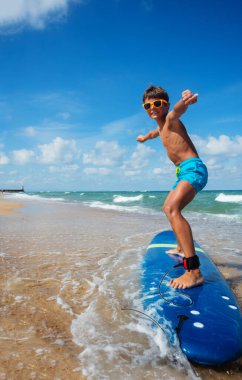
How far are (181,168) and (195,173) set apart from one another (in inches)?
9.2

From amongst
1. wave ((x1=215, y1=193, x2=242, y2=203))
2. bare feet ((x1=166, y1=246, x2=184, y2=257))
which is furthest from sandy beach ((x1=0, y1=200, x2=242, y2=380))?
wave ((x1=215, y1=193, x2=242, y2=203))

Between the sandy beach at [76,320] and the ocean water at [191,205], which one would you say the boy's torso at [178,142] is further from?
the ocean water at [191,205]

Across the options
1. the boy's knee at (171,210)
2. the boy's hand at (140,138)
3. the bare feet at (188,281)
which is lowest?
the bare feet at (188,281)

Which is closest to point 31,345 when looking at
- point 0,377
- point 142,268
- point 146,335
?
point 0,377

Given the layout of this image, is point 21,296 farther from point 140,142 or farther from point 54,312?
point 140,142

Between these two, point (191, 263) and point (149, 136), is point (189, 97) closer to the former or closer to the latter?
point (149, 136)

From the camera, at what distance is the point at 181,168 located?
12.0 feet

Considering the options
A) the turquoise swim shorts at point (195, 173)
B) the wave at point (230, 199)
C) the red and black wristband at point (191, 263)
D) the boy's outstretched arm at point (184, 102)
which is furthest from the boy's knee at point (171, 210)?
the wave at point (230, 199)

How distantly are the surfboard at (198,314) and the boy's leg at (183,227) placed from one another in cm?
10

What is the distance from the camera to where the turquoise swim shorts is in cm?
347

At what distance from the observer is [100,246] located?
18.8ft

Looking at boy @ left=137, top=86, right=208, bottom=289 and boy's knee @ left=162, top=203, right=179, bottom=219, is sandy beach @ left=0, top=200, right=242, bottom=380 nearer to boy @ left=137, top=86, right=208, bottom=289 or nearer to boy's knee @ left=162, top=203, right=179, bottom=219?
boy @ left=137, top=86, right=208, bottom=289

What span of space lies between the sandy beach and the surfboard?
103 millimetres

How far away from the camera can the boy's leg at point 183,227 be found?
2949 millimetres
